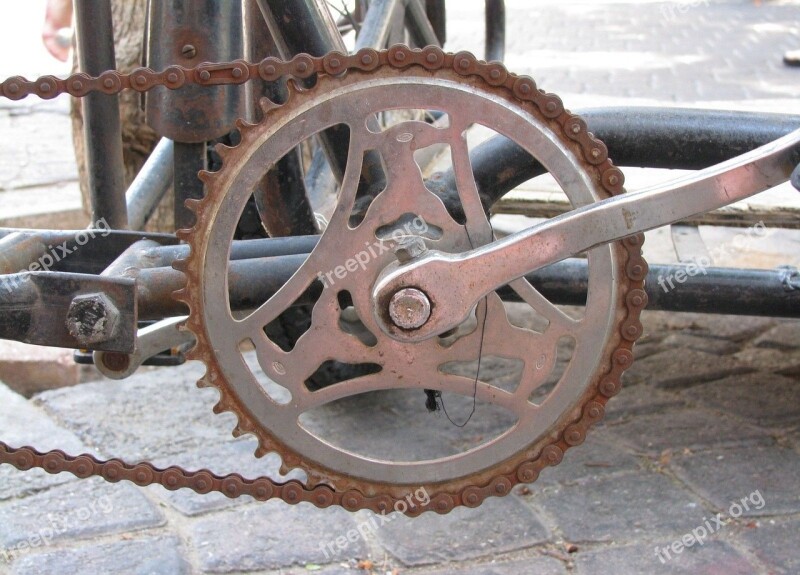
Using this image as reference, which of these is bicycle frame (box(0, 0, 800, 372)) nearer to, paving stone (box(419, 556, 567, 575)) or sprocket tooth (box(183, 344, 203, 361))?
sprocket tooth (box(183, 344, 203, 361))

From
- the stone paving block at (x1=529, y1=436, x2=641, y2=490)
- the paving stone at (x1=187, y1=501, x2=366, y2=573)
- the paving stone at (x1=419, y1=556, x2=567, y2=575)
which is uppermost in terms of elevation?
the stone paving block at (x1=529, y1=436, x2=641, y2=490)

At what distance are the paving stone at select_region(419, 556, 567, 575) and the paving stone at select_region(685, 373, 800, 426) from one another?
0.85 metres

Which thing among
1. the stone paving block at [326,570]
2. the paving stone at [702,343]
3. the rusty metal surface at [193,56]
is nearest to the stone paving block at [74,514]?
the stone paving block at [326,570]

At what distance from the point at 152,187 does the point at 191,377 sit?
799mm

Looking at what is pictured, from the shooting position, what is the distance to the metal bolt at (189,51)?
193cm

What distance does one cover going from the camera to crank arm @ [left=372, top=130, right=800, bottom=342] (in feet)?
5.24

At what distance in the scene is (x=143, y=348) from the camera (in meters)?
2.01

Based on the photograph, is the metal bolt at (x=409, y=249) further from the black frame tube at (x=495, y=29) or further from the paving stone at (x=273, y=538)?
the black frame tube at (x=495, y=29)

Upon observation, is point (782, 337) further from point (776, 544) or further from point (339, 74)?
point (339, 74)

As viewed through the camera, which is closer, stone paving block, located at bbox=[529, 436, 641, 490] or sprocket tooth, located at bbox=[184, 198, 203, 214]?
sprocket tooth, located at bbox=[184, 198, 203, 214]

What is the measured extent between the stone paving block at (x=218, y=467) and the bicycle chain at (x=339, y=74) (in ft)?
1.82

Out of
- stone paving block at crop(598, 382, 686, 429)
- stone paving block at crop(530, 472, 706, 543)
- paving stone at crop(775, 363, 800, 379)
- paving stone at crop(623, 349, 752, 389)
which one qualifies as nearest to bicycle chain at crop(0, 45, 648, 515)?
stone paving block at crop(530, 472, 706, 543)

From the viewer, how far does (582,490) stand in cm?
239

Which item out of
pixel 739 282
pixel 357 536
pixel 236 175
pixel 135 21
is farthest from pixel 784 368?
pixel 135 21
